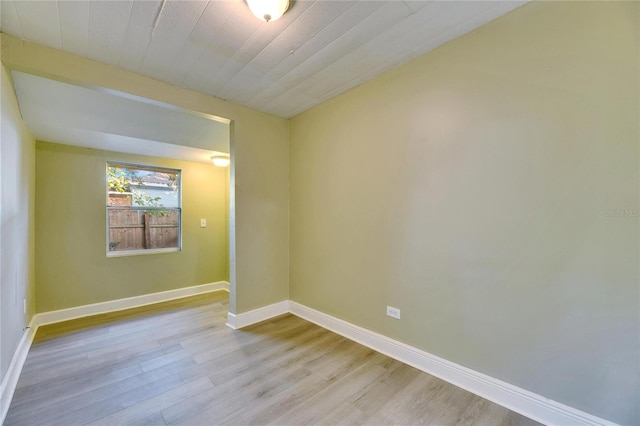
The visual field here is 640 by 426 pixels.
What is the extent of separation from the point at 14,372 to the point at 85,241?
1838 mm

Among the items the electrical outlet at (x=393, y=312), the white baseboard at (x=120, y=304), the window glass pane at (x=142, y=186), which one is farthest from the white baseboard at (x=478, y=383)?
the window glass pane at (x=142, y=186)

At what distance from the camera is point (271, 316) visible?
3.17 metres

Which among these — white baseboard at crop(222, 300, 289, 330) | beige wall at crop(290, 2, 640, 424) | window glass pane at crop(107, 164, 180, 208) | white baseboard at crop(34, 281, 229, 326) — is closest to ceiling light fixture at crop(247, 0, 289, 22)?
beige wall at crop(290, 2, 640, 424)

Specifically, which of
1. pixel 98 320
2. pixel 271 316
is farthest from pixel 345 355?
pixel 98 320

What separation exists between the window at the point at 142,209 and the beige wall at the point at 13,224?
0.87 m

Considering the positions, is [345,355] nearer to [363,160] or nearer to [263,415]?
[263,415]

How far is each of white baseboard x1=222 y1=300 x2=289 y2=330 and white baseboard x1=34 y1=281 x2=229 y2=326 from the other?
1558 millimetres

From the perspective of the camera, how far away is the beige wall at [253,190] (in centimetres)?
252

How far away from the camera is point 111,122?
2.71m

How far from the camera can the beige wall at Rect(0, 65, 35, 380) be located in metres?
1.72

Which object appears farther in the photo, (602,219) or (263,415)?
(263,415)

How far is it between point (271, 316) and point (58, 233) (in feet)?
9.36

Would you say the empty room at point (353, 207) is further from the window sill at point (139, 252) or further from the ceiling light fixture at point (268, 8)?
the window sill at point (139, 252)

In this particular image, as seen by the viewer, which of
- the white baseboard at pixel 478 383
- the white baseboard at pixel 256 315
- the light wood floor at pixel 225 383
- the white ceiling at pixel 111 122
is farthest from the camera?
the white baseboard at pixel 256 315
